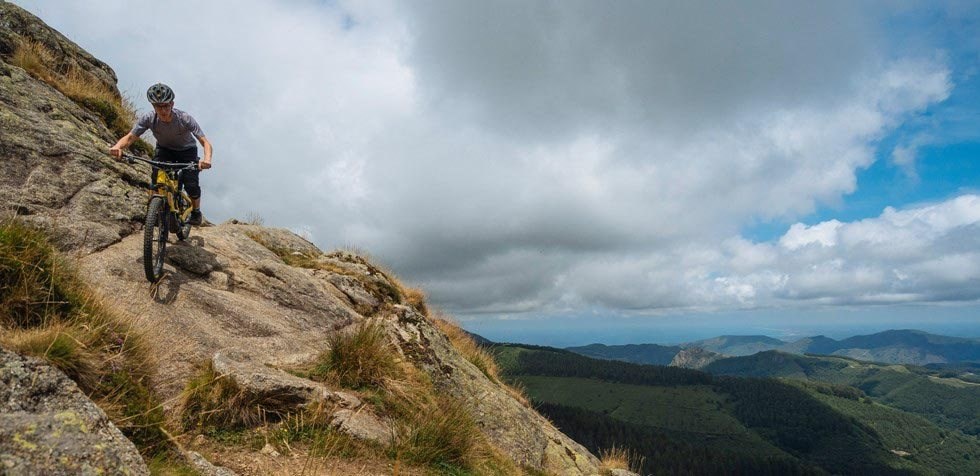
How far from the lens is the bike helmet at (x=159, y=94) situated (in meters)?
10.4

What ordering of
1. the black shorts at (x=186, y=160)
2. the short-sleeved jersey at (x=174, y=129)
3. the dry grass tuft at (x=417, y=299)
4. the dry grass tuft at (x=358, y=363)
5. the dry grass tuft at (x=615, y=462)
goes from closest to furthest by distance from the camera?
the dry grass tuft at (x=358, y=363)
the short-sleeved jersey at (x=174, y=129)
the black shorts at (x=186, y=160)
the dry grass tuft at (x=615, y=462)
the dry grass tuft at (x=417, y=299)

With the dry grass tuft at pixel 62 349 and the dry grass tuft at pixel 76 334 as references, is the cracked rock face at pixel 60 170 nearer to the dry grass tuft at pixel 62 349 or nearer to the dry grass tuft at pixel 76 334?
the dry grass tuft at pixel 76 334

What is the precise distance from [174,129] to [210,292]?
13.4 feet

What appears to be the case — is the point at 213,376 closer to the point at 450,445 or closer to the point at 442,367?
the point at 450,445

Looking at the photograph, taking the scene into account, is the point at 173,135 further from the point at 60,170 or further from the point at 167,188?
the point at 60,170

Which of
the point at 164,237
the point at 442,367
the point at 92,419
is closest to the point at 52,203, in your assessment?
the point at 164,237

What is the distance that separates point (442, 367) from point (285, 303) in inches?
187

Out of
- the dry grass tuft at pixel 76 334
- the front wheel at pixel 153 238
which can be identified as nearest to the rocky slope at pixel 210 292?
the front wheel at pixel 153 238

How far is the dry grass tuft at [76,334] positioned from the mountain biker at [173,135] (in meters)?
4.76

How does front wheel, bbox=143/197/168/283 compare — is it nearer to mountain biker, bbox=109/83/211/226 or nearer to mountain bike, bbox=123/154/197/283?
mountain bike, bbox=123/154/197/283

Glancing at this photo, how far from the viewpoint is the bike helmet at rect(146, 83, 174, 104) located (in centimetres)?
1044

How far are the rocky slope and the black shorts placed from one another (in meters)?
1.64

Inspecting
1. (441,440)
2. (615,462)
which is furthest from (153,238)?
(615,462)

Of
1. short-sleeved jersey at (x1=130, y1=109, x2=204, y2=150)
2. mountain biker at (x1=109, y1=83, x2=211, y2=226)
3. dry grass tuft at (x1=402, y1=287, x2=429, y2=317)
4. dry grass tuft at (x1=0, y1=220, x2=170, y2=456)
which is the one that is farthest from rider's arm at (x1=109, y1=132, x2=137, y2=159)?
dry grass tuft at (x1=402, y1=287, x2=429, y2=317)
